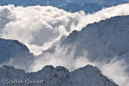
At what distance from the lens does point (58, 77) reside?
615ft

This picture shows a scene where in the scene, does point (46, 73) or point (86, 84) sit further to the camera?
point (46, 73)

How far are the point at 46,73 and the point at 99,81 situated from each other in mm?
42228

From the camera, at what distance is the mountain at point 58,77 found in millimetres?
180375

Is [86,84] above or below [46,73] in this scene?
below

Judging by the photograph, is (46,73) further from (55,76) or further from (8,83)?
(8,83)

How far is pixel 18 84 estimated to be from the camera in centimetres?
19162

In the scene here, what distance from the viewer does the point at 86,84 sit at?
181 m

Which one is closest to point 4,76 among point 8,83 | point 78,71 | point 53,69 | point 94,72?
point 8,83

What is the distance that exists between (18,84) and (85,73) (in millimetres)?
53175

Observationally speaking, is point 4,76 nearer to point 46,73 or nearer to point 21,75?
point 21,75

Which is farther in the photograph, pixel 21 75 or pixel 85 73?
pixel 21 75

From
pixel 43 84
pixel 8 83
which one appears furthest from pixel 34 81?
pixel 8 83

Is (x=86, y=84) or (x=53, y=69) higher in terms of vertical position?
(x=53, y=69)

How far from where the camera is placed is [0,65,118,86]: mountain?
180 meters
